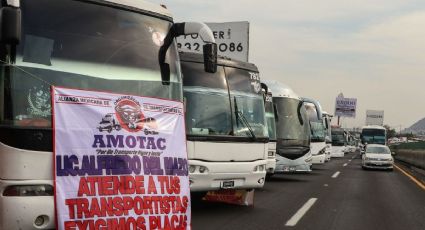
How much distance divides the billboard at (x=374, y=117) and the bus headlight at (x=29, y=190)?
84004mm

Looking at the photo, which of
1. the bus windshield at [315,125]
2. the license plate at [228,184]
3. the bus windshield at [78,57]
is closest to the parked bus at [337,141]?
the bus windshield at [315,125]

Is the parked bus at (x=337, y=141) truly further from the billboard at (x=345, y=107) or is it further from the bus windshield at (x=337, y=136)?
the billboard at (x=345, y=107)

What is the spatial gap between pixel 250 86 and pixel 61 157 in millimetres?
5885

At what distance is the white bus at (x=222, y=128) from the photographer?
9.02 metres

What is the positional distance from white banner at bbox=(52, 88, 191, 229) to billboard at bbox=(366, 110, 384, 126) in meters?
83.1

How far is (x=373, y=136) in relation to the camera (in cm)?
5062

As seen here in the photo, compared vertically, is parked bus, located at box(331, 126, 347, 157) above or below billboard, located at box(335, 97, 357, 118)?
below

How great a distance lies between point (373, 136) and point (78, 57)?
1903 inches

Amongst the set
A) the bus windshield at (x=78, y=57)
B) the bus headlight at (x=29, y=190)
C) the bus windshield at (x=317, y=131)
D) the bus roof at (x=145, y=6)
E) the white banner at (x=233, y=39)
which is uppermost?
the white banner at (x=233, y=39)

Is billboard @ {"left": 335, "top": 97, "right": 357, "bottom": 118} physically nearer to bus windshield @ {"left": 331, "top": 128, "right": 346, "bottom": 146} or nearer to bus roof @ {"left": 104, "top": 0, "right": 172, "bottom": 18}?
bus windshield @ {"left": 331, "top": 128, "right": 346, "bottom": 146}

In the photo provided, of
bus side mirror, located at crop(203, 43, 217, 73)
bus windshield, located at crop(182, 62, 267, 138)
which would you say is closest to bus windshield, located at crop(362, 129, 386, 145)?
bus windshield, located at crop(182, 62, 267, 138)

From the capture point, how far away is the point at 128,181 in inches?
197

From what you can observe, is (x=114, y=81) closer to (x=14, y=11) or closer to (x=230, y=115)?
(x=14, y=11)

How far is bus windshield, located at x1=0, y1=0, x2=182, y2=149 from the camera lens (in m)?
4.84
